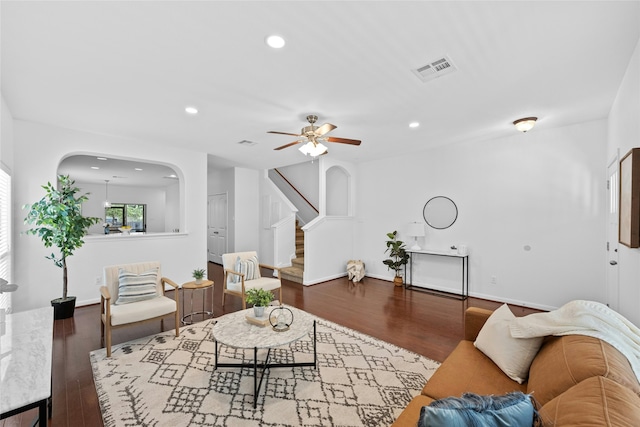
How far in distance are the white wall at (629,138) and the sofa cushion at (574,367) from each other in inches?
48.7

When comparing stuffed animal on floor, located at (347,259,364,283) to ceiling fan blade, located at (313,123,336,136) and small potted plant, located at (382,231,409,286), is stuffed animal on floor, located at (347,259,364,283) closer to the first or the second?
small potted plant, located at (382,231,409,286)

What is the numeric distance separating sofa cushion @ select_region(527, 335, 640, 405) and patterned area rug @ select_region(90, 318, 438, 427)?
1016 millimetres

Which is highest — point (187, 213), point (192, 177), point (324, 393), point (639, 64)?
point (639, 64)

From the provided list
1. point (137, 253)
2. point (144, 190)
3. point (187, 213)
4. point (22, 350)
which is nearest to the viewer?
point (22, 350)

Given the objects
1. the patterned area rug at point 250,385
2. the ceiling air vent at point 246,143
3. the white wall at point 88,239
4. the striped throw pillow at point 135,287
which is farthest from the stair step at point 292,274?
the striped throw pillow at point 135,287

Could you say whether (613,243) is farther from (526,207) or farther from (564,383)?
(564,383)

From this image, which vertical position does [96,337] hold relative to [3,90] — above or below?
below

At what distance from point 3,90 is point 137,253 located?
9.03 ft

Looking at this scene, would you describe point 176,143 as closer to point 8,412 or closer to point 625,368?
point 8,412

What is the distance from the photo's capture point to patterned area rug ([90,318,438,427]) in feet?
6.49

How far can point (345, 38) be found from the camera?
2.03 metres

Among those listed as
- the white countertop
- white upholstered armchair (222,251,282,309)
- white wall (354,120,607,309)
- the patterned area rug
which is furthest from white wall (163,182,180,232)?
the white countertop

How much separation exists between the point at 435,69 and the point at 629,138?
5.70 ft

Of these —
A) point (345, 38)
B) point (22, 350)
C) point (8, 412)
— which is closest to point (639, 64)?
point (345, 38)
